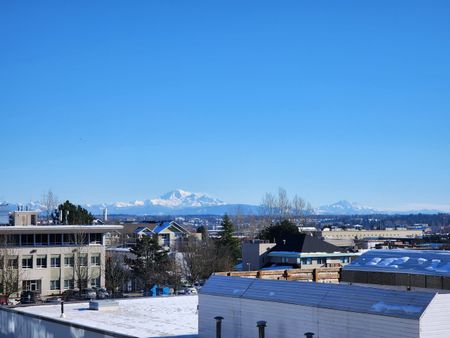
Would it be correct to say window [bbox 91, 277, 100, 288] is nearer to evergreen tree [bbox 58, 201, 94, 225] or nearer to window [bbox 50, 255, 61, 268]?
window [bbox 50, 255, 61, 268]

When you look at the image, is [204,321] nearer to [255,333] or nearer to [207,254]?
[255,333]

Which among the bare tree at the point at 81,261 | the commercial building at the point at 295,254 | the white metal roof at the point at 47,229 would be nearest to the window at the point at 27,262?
the white metal roof at the point at 47,229

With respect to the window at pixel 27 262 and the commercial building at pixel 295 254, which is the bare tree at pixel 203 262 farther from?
the window at pixel 27 262

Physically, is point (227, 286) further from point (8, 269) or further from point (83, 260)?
point (83, 260)

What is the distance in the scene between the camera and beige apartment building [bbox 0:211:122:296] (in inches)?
2564

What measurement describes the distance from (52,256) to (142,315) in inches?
1458

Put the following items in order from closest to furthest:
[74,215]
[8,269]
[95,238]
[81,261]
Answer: [8,269]
[81,261]
[95,238]
[74,215]

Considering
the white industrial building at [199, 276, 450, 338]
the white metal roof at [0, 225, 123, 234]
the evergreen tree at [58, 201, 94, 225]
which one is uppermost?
the evergreen tree at [58, 201, 94, 225]

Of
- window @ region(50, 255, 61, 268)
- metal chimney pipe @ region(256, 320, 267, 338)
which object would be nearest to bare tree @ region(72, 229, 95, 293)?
window @ region(50, 255, 61, 268)

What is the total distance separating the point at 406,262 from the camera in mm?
27703

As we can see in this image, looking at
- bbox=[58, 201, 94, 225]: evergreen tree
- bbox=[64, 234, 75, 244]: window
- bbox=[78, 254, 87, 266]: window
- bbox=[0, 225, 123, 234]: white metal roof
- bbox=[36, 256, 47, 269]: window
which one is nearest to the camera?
bbox=[0, 225, 123, 234]: white metal roof

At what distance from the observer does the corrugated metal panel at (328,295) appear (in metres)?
18.5

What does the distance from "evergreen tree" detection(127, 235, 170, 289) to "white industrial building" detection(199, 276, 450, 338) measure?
46.1 meters

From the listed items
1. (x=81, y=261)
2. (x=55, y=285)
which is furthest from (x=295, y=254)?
(x=55, y=285)
